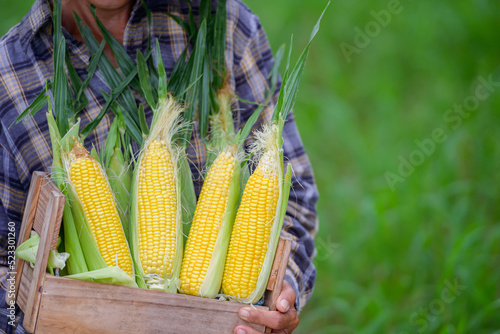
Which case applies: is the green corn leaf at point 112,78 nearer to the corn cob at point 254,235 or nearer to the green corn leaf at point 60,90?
the green corn leaf at point 60,90

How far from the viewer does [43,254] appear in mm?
1191

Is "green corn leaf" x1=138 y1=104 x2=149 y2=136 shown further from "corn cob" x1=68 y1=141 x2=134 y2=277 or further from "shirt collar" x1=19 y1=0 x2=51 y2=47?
"shirt collar" x1=19 y1=0 x2=51 y2=47

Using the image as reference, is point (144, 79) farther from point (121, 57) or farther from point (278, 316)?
point (278, 316)

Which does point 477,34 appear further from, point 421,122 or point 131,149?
point 131,149

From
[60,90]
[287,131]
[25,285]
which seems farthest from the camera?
[287,131]

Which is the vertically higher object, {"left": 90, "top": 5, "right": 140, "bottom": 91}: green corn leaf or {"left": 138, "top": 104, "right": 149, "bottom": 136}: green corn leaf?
{"left": 90, "top": 5, "right": 140, "bottom": 91}: green corn leaf

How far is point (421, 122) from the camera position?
4.00m

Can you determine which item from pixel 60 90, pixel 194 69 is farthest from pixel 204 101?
pixel 60 90

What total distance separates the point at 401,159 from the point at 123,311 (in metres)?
2.78

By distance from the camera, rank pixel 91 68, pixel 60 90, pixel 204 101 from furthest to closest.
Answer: pixel 204 101 → pixel 91 68 → pixel 60 90

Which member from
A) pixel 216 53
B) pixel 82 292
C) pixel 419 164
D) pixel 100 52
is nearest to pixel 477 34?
pixel 419 164

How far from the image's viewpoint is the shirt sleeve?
184 centimetres

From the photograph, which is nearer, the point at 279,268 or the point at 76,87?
the point at 279,268

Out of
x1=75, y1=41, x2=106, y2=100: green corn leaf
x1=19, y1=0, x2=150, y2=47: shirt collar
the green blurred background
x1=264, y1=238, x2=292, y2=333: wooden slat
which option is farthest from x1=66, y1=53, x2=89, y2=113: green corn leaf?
the green blurred background
